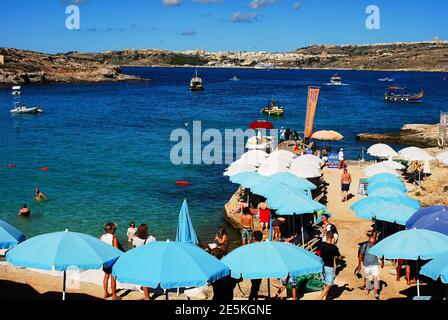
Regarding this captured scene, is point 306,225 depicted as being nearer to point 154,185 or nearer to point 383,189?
point 383,189

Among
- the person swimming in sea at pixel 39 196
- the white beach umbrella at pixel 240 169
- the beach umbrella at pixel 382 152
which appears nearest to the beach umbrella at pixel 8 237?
the white beach umbrella at pixel 240 169

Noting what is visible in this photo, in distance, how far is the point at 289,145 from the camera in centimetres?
3297

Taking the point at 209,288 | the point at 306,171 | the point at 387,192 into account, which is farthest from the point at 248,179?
the point at 209,288

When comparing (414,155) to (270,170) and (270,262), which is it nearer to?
(270,170)

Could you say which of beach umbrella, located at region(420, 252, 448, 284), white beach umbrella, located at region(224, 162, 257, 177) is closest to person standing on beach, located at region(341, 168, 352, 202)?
white beach umbrella, located at region(224, 162, 257, 177)

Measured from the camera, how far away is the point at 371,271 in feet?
37.6

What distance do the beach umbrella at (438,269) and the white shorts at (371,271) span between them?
2.52 meters

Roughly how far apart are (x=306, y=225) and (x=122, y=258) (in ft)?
30.7

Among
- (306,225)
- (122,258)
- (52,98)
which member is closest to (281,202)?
(306,225)

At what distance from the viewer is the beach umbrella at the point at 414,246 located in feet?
32.7

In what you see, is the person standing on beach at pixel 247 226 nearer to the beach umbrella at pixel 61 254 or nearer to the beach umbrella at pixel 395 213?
the beach umbrella at pixel 395 213

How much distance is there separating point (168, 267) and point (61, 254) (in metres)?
1.86

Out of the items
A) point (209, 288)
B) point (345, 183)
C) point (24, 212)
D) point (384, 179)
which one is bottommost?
point (24, 212)

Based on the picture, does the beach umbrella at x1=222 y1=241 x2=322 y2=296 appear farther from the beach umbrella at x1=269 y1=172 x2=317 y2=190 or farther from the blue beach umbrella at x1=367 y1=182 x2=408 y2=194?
the beach umbrella at x1=269 y1=172 x2=317 y2=190
